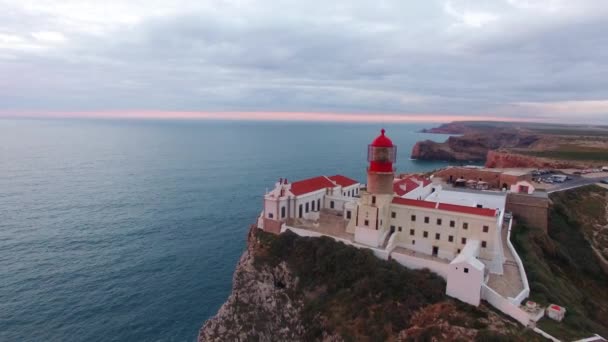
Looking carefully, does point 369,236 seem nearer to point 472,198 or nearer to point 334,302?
point 334,302

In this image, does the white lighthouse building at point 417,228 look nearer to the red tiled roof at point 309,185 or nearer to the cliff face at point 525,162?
the red tiled roof at point 309,185

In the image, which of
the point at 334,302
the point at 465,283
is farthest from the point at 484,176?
the point at 334,302

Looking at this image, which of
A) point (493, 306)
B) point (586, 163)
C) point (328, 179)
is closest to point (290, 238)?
point (328, 179)

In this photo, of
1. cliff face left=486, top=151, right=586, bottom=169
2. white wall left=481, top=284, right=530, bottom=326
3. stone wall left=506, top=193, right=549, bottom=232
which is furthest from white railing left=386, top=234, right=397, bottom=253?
cliff face left=486, top=151, right=586, bottom=169

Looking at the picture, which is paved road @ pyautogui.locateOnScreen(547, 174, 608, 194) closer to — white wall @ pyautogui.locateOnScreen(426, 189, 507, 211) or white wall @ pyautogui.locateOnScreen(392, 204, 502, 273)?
white wall @ pyautogui.locateOnScreen(426, 189, 507, 211)

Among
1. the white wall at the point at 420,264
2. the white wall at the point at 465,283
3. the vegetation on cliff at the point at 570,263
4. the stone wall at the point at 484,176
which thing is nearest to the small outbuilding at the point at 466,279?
the white wall at the point at 465,283

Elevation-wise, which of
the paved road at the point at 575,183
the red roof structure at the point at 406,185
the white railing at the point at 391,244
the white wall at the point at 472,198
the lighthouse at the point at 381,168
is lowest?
the white railing at the point at 391,244
